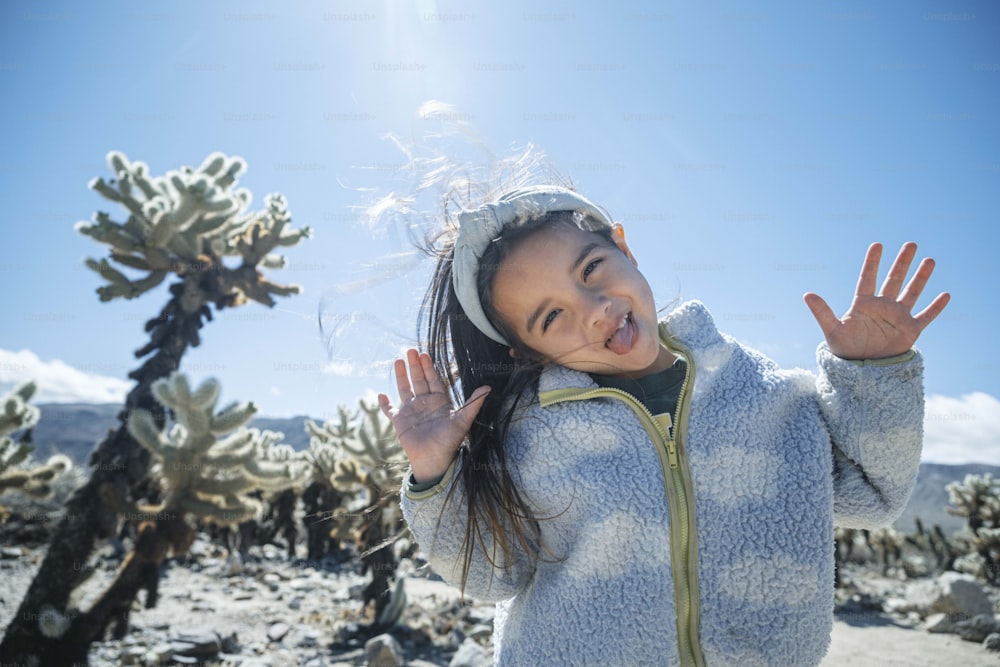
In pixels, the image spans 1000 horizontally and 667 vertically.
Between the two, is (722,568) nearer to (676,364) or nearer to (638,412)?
(638,412)

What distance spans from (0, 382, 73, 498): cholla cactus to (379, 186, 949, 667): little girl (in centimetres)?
764

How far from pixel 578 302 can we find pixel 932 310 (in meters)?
0.89

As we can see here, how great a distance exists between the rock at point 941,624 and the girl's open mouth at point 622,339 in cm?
1368

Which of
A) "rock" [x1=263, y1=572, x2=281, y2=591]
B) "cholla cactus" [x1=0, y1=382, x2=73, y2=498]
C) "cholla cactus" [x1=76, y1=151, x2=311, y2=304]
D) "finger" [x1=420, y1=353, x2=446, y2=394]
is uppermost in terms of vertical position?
"cholla cactus" [x1=76, y1=151, x2=311, y2=304]

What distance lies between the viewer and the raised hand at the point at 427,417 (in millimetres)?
1629

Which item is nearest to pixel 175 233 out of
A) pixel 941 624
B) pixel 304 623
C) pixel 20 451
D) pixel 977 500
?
pixel 20 451

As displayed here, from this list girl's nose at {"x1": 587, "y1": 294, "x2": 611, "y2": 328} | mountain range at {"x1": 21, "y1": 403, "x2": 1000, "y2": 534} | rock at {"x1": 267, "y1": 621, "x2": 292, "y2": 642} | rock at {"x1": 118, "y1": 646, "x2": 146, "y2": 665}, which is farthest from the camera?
mountain range at {"x1": 21, "y1": 403, "x2": 1000, "y2": 534}

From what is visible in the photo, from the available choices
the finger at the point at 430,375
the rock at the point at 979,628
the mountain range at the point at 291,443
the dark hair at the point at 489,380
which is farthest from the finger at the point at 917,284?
the mountain range at the point at 291,443

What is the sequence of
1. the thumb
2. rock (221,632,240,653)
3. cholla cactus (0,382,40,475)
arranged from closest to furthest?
1. the thumb
2. cholla cactus (0,382,40,475)
3. rock (221,632,240,653)

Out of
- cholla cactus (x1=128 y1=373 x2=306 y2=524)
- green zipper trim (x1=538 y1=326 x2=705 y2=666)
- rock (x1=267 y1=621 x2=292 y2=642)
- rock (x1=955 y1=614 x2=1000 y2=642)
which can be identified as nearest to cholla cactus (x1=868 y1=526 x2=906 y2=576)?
rock (x1=955 y1=614 x2=1000 y2=642)

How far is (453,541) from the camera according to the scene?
162 centimetres

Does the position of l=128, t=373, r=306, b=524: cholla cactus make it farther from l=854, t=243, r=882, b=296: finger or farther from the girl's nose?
l=854, t=243, r=882, b=296: finger

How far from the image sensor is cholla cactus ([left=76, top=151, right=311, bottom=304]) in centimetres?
743

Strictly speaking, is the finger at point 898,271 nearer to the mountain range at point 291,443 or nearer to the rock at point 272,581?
the rock at point 272,581
